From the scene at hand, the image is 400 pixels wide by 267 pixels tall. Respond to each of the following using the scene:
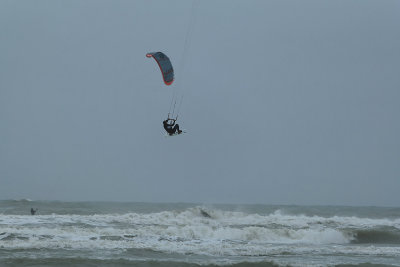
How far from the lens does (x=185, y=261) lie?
16312 millimetres

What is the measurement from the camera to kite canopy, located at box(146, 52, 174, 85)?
19.0 meters

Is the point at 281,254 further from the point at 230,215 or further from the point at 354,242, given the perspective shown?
the point at 230,215

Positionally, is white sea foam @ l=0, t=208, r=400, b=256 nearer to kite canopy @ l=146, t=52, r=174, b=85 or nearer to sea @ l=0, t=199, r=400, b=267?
sea @ l=0, t=199, r=400, b=267

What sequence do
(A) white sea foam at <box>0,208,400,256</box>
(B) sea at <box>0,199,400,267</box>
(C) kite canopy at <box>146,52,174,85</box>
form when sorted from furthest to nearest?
(C) kite canopy at <box>146,52,174,85</box> → (A) white sea foam at <box>0,208,400,256</box> → (B) sea at <box>0,199,400,267</box>

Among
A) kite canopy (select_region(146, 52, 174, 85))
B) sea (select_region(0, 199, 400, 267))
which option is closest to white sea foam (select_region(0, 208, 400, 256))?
sea (select_region(0, 199, 400, 267))

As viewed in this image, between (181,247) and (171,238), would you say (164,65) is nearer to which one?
(181,247)

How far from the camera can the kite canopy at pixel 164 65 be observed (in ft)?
62.5

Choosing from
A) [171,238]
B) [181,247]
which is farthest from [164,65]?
[171,238]

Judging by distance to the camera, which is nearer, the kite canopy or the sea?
the sea

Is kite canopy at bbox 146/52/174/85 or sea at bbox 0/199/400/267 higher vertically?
kite canopy at bbox 146/52/174/85

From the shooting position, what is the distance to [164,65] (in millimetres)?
19203

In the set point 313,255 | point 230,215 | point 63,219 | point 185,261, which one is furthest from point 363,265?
point 230,215

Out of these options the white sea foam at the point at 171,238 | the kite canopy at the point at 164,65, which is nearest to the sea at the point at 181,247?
the white sea foam at the point at 171,238

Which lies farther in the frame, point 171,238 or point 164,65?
point 171,238
